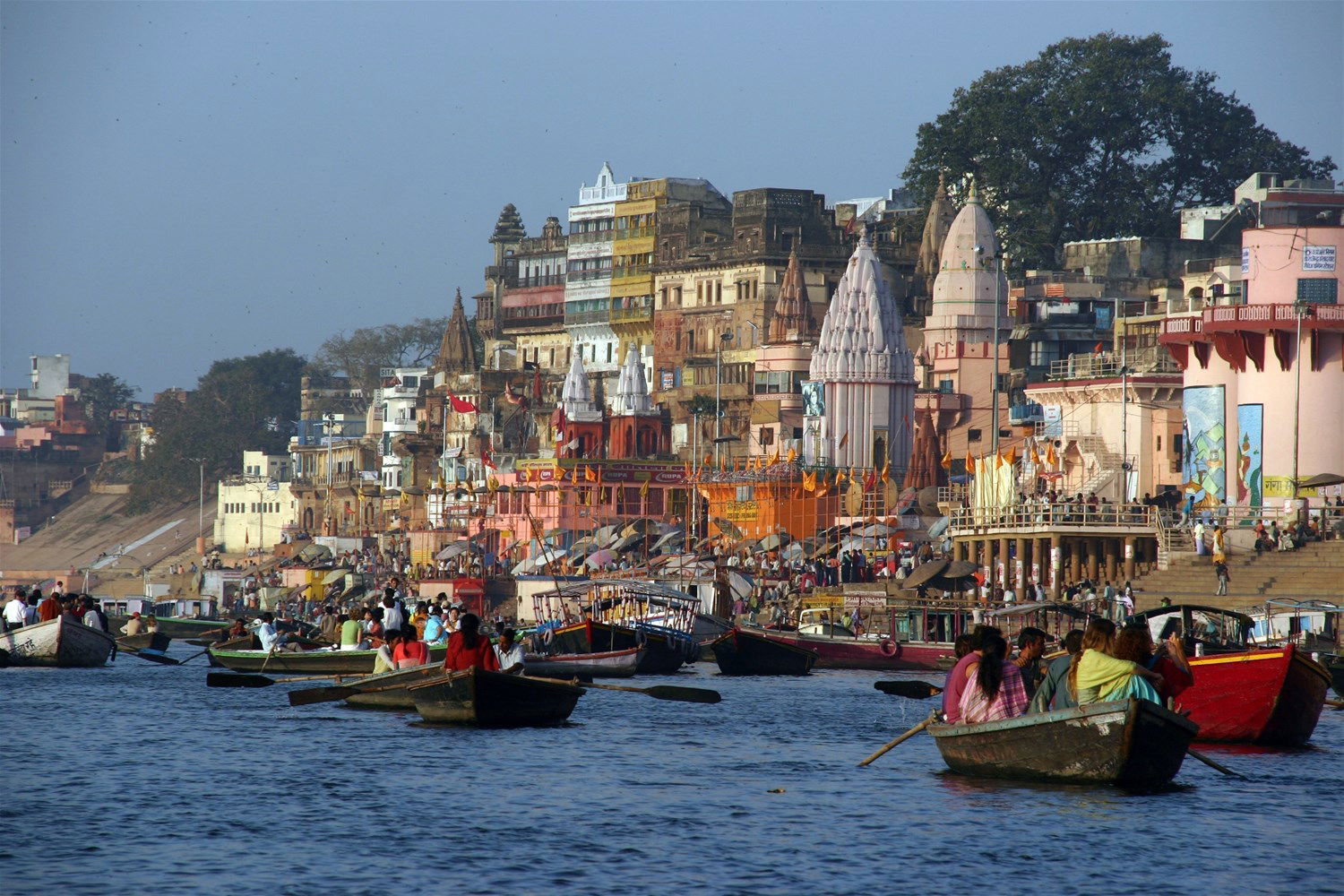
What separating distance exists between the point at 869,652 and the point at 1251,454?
15.5 metres

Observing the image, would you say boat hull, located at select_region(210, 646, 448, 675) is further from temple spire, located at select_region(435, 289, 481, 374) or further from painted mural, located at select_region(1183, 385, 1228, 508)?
temple spire, located at select_region(435, 289, 481, 374)

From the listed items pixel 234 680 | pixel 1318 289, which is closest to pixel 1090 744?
pixel 234 680

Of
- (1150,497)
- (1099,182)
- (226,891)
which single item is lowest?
(226,891)

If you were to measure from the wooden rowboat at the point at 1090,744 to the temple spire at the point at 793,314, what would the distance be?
2964 inches

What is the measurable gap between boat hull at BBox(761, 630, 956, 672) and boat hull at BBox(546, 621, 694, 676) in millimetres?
2430

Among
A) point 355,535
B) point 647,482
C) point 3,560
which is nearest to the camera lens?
point 647,482

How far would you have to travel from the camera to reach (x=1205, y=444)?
6444 cm

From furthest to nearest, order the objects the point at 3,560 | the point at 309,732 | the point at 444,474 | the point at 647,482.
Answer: the point at 3,560, the point at 444,474, the point at 647,482, the point at 309,732

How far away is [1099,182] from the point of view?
107125mm

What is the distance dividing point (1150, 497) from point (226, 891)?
169ft

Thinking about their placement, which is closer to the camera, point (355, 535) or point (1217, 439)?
point (1217, 439)

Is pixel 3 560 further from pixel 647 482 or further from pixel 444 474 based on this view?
pixel 647 482

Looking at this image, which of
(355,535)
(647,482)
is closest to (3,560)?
(355,535)

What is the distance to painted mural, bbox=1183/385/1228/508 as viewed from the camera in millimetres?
63500
